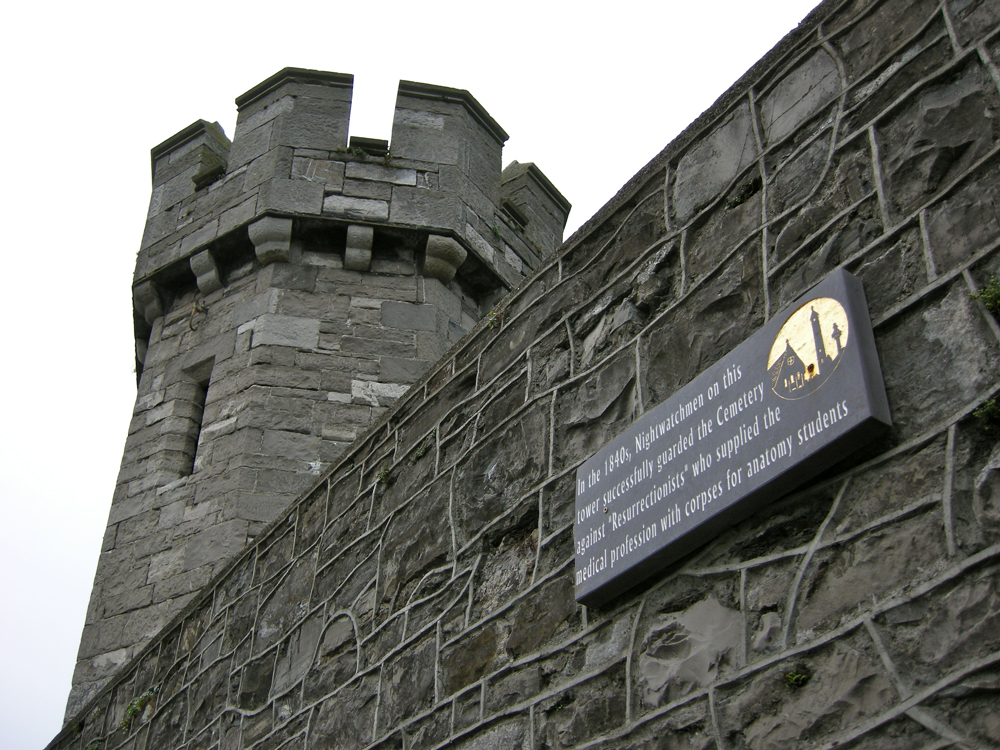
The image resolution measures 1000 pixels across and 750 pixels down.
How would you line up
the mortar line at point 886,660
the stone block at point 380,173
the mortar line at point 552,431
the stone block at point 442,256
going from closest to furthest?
the mortar line at point 886,660 < the mortar line at point 552,431 < the stone block at point 442,256 < the stone block at point 380,173

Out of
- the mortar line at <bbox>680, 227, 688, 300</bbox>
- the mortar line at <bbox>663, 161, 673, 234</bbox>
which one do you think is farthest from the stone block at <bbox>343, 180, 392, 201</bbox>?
the mortar line at <bbox>680, 227, 688, 300</bbox>

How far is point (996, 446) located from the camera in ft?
6.24

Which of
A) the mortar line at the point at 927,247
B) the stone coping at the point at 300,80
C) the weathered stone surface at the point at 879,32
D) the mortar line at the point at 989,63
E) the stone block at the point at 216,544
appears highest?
the stone coping at the point at 300,80

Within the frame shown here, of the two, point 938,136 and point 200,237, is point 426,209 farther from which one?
point 938,136

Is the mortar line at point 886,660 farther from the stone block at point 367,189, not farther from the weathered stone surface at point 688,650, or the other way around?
the stone block at point 367,189

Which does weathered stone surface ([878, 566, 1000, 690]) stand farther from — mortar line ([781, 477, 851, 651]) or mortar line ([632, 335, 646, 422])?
mortar line ([632, 335, 646, 422])

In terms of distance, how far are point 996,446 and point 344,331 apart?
556 cm

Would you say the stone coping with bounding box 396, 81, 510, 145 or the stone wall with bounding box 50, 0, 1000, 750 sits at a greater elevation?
the stone coping with bounding box 396, 81, 510, 145

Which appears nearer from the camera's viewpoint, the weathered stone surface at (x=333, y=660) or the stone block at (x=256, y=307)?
the weathered stone surface at (x=333, y=660)

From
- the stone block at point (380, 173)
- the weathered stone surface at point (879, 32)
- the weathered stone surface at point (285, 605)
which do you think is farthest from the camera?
the stone block at point (380, 173)

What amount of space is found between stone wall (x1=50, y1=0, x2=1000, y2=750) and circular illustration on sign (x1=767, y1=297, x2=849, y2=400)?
84 mm

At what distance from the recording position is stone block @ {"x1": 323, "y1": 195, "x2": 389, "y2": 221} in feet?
24.5

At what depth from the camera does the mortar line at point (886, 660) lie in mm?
1832

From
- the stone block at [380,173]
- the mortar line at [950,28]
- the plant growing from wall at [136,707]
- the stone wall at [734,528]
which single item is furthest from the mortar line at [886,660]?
the stone block at [380,173]
